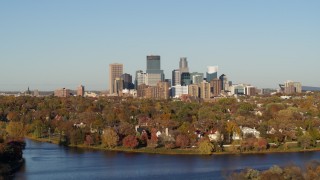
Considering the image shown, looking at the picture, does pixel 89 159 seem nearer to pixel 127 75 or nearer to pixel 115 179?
pixel 115 179

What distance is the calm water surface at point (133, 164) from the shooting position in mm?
10273

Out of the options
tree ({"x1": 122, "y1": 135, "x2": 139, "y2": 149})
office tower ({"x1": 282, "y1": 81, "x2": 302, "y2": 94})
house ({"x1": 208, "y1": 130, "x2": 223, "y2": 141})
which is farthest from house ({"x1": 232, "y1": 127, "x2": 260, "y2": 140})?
office tower ({"x1": 282, "y1": 81, "x2": 302, "y2": 94})

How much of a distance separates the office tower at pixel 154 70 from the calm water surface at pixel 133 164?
119 feet

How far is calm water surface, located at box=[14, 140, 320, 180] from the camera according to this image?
33.7 ft

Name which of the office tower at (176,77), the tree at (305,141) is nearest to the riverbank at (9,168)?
the tree at (305,141)

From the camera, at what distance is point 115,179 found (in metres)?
9.88

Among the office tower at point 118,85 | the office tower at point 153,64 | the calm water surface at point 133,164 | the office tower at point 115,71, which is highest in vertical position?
the office tower at point 153,64

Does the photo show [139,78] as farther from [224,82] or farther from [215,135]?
[215,135]

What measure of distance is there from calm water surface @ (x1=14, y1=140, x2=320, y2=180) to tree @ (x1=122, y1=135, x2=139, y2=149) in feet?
2.03

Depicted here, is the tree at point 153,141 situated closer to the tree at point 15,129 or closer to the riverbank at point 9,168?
the riverbank at point 9,168

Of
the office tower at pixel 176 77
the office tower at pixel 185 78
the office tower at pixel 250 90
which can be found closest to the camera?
the office tower at pixel 250 90

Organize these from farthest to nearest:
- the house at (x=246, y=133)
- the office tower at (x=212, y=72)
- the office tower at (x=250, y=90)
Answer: the office tower at (x=212, y=72), the office tower at (x=250, y=90), the house at (x=246, y=133)

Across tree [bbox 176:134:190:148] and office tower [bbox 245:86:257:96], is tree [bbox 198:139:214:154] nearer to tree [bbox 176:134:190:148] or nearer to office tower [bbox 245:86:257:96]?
tree [bbox 176:134:190:148]

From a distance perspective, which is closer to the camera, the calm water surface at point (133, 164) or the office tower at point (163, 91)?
the calm water surface at point (133, 164)
